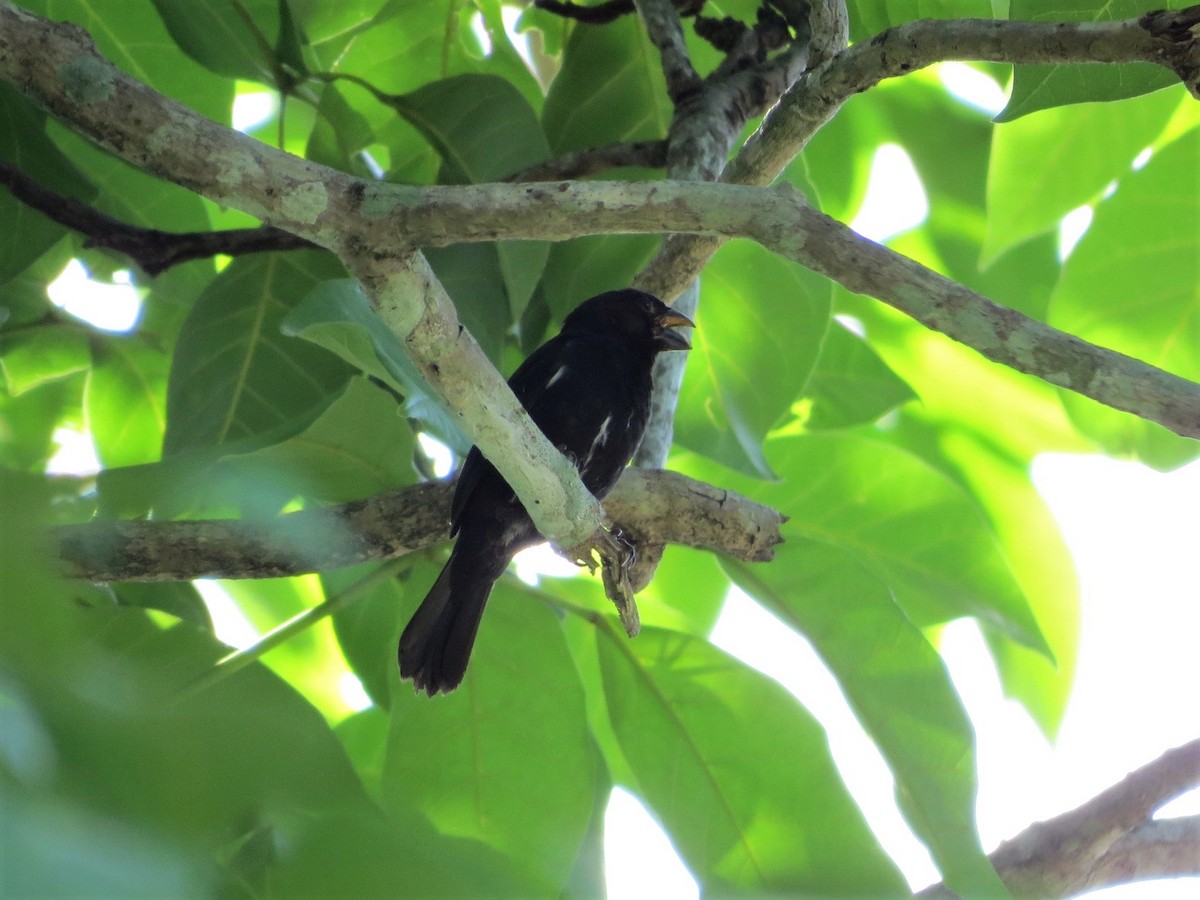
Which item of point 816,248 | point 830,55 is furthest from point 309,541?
point 830,55

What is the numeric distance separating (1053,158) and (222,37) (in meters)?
2.29

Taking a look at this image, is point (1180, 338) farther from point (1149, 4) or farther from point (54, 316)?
point (54, 316)

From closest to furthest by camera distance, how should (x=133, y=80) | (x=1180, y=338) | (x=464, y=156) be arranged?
(x=133, y=80) < (x=464, y=156) < (x=1180, y=338)

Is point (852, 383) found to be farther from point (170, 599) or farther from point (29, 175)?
point (29, 175)

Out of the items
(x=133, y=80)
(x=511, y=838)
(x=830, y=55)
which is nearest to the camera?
(x=133, y=80)

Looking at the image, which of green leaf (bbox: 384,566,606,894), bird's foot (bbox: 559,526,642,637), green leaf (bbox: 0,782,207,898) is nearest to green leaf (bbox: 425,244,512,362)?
green leaf (bbox: 384,566,606,894)

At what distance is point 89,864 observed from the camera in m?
0.52

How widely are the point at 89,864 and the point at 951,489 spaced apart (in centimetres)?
321

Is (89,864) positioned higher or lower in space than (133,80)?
lower

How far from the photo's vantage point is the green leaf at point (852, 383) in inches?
143

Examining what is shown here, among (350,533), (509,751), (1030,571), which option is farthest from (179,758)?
(1030,571)

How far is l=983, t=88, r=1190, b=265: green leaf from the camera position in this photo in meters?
3.38

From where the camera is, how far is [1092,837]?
2855 mm

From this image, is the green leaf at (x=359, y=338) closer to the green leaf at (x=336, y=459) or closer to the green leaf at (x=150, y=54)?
the green leaf at (x=336, y=459)
